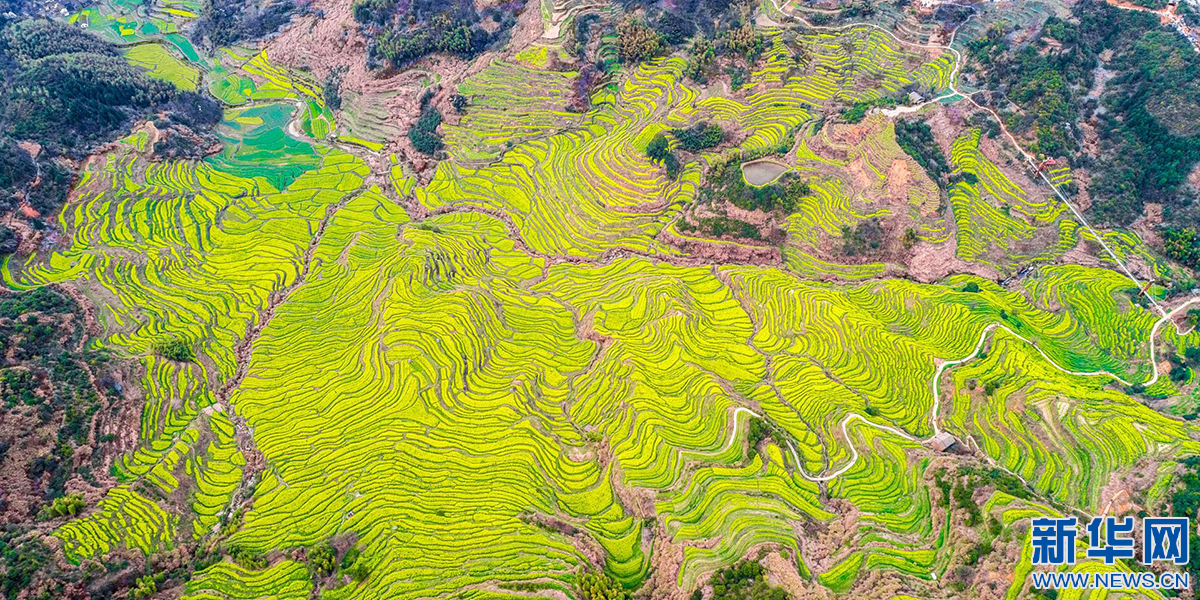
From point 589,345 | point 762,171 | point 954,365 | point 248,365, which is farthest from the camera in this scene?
point 762,171

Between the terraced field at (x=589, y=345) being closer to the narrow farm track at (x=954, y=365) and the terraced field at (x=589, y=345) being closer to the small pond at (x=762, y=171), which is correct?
the narrow farm track at (x=954, y=365)

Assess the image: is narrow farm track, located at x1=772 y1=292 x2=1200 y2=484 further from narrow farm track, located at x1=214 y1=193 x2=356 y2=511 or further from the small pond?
narrow farm track, located at x1=214 y1=193 x2=356 y2=511

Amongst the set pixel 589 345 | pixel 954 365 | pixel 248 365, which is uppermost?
pixel 248 365

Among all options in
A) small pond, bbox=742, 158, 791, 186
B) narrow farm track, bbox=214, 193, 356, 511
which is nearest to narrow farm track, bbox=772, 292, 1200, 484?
small pond, bbox=742, 158, 791, 186

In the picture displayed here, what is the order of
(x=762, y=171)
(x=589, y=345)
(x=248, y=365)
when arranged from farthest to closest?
(x=762, y=171)
(x=589, y=345)
(x=248, y=365)

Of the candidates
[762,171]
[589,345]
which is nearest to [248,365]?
[589,345]

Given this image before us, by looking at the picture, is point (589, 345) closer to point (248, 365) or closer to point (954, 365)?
point (248, 365)

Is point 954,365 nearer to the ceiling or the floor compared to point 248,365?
nearer to the floor

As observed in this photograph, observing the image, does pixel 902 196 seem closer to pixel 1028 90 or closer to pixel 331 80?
pixel 1028 90

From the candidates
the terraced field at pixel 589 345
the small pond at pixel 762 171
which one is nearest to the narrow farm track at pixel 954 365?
the terraced field at pixel 589 345
